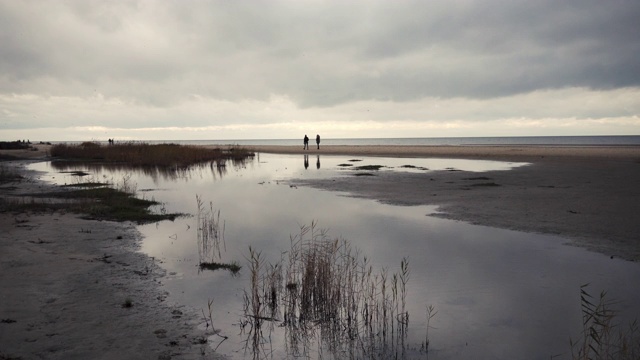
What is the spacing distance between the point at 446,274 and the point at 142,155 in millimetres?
45710

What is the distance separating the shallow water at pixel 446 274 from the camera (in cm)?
671

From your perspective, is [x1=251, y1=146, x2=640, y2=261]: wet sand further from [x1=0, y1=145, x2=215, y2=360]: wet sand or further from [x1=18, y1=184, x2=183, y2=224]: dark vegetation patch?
[x1=0, y1=145, x2=215, y2=360]: wet sand

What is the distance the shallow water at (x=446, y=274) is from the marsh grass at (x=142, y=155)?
30278 mm

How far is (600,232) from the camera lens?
1277cm

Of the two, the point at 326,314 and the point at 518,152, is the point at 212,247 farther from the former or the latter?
the point at 518,152

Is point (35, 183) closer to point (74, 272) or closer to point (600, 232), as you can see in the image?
point (74, 272)

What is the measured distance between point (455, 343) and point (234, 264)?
591 centimetres

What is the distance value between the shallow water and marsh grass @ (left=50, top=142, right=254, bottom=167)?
3028 centimetres

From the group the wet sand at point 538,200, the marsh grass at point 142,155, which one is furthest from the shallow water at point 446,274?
the marsh grass at point 142,155

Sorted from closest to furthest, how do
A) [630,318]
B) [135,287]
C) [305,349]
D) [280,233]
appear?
[305,349]
[630,318]
[135,287]
[280,233]

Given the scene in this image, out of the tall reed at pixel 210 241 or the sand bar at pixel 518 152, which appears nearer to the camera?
the tall reed at pixel 210 241

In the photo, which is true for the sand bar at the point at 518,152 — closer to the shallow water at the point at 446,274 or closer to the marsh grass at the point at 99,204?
the shallow water at the point at 446,274

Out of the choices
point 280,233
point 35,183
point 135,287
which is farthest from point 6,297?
point 35,183

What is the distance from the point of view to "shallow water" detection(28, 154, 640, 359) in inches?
264
